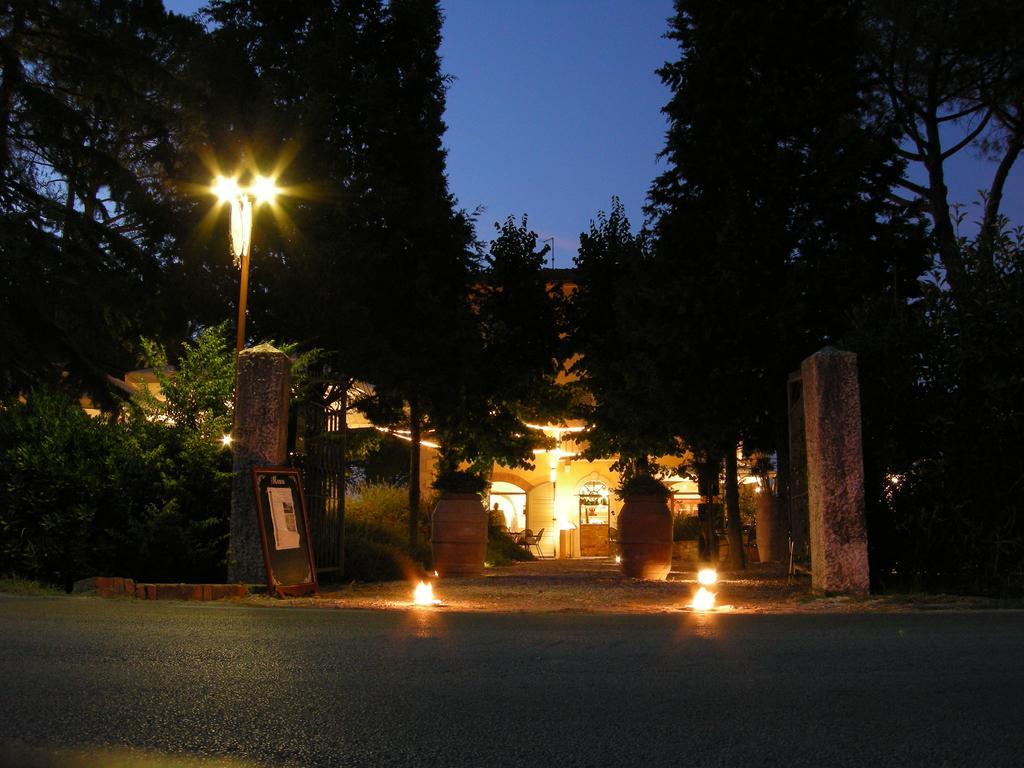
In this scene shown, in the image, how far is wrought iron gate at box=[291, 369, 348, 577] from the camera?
12164mm

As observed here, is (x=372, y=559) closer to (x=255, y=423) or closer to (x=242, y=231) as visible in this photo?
(x=255, y=423)

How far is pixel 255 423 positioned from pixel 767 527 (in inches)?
486

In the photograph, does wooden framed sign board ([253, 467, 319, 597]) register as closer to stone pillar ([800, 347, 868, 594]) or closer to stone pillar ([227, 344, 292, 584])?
stone pillar ([227, 344, 292, 584])

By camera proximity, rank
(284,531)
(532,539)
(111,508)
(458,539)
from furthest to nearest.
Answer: (532,539)
(458,539)
(111,508)
(284,531)

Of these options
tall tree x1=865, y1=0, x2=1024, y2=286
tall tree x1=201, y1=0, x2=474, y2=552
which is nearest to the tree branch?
tall tree x1=865, y1=0, x2=1024, y2=286

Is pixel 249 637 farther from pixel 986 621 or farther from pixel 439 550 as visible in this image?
pixel 439 550

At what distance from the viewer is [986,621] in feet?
24.5

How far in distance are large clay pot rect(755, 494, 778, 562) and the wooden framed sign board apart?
10662mm

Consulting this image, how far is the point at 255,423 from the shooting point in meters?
11.1

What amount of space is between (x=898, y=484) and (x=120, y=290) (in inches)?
574

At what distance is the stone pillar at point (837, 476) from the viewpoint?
1006cm

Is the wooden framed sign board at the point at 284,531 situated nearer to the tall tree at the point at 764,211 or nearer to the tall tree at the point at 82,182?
the tall tree at the point at 764,211

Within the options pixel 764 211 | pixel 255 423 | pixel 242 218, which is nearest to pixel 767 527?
pixel 764 211

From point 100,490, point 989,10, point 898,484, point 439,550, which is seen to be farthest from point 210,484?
point 989,10
